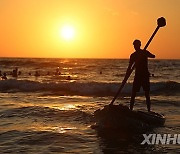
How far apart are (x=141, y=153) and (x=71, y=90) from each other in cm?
1886

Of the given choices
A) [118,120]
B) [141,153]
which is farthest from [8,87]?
[141,153]

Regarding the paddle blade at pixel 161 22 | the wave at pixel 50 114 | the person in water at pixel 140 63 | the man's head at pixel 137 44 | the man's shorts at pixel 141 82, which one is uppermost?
the paddle blade at pixel 161 22

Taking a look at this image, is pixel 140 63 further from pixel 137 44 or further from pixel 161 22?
pixel 161 22

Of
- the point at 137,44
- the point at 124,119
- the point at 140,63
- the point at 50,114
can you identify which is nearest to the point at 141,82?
the point at 140,63

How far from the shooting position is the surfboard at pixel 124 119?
984 centimetres

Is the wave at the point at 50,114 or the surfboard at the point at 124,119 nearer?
the surfboard at the point at 124,119

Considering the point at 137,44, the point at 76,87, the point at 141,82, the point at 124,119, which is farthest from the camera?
the point at 76,87

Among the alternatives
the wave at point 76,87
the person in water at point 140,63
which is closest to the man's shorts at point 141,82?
the person in water at point 140,63

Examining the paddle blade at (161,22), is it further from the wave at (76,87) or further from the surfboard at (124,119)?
the wave at (76,87)

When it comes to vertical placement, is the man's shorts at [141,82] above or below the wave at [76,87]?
above

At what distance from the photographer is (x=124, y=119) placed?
989 cm

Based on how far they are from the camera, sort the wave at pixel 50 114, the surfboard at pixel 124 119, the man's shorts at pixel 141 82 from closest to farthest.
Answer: the surfboard at pixel 124 119
the man's shorts at pixel 141 82
the wave at pixel 50 114

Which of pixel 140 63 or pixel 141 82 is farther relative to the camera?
pixel 141 82

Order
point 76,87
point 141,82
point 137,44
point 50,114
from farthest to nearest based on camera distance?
point 76,87 → point 50,114 → point 141,82 → point 137,44
